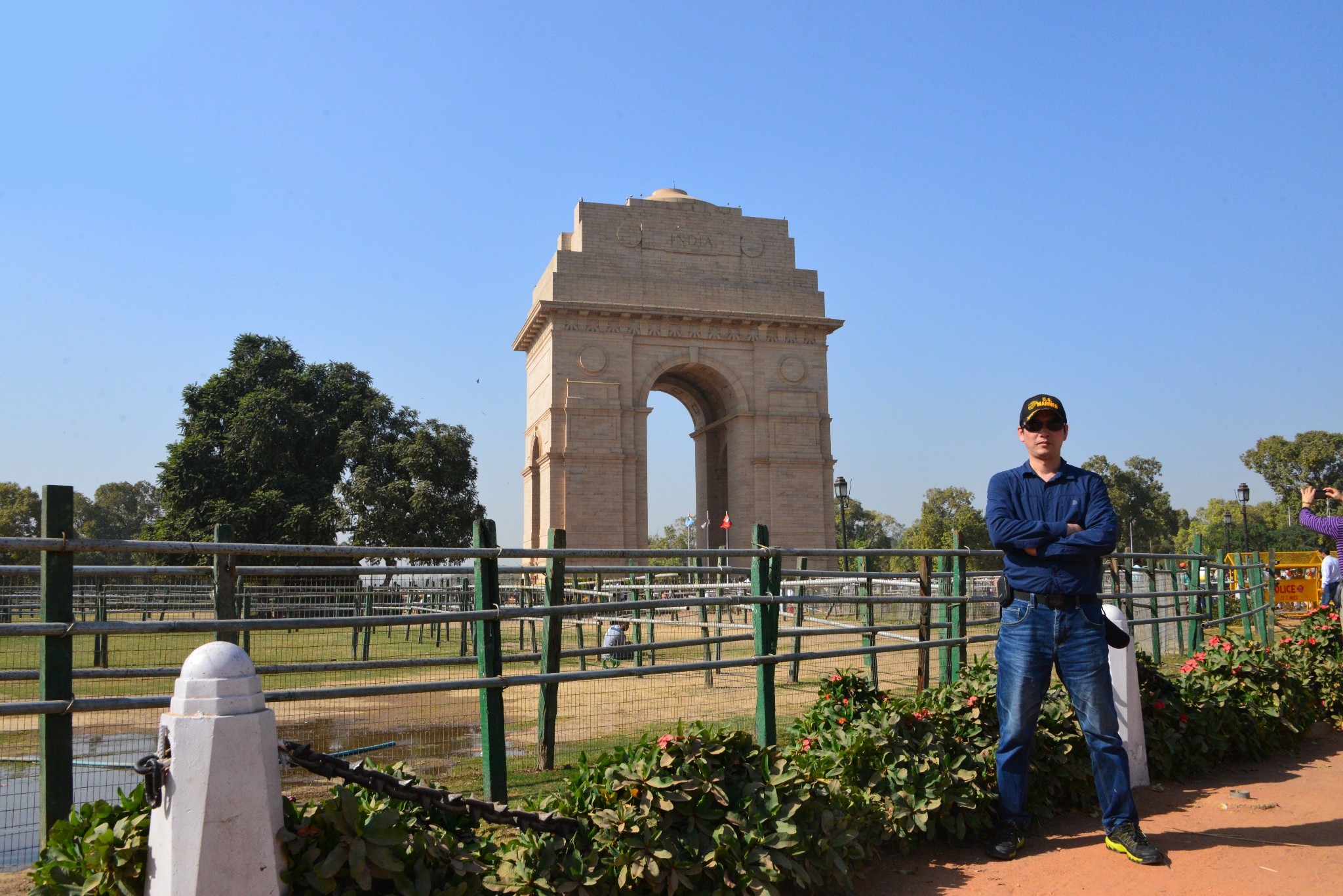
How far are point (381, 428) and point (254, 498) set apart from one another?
6.10 metres

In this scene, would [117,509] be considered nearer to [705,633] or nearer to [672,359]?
[672,359]

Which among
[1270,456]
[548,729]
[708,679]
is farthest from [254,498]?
[1270,456]

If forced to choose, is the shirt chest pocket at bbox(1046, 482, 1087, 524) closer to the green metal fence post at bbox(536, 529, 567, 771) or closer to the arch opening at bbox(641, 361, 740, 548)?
the green metal fence post at bbox(536, 529, 567, 771)

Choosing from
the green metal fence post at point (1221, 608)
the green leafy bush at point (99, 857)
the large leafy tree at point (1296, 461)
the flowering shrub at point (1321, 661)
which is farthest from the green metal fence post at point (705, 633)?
the large leafy tree at point (1296, 461)

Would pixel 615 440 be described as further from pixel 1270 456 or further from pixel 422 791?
pixel 1270 456

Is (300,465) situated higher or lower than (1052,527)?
higher

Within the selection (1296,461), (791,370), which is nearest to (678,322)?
(791,370)

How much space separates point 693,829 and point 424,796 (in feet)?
3.52

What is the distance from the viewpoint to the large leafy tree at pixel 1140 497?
76000 mm

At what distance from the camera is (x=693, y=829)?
361 cm

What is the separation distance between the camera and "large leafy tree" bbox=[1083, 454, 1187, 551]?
76000 mm

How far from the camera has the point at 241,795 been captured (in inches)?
101

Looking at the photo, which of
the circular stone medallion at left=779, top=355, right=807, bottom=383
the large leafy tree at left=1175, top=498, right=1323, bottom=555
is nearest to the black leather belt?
the circular stone medallion at left=779, top=355, right=807, bottom=383

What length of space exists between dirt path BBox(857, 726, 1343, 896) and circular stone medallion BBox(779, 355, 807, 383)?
28384mm
